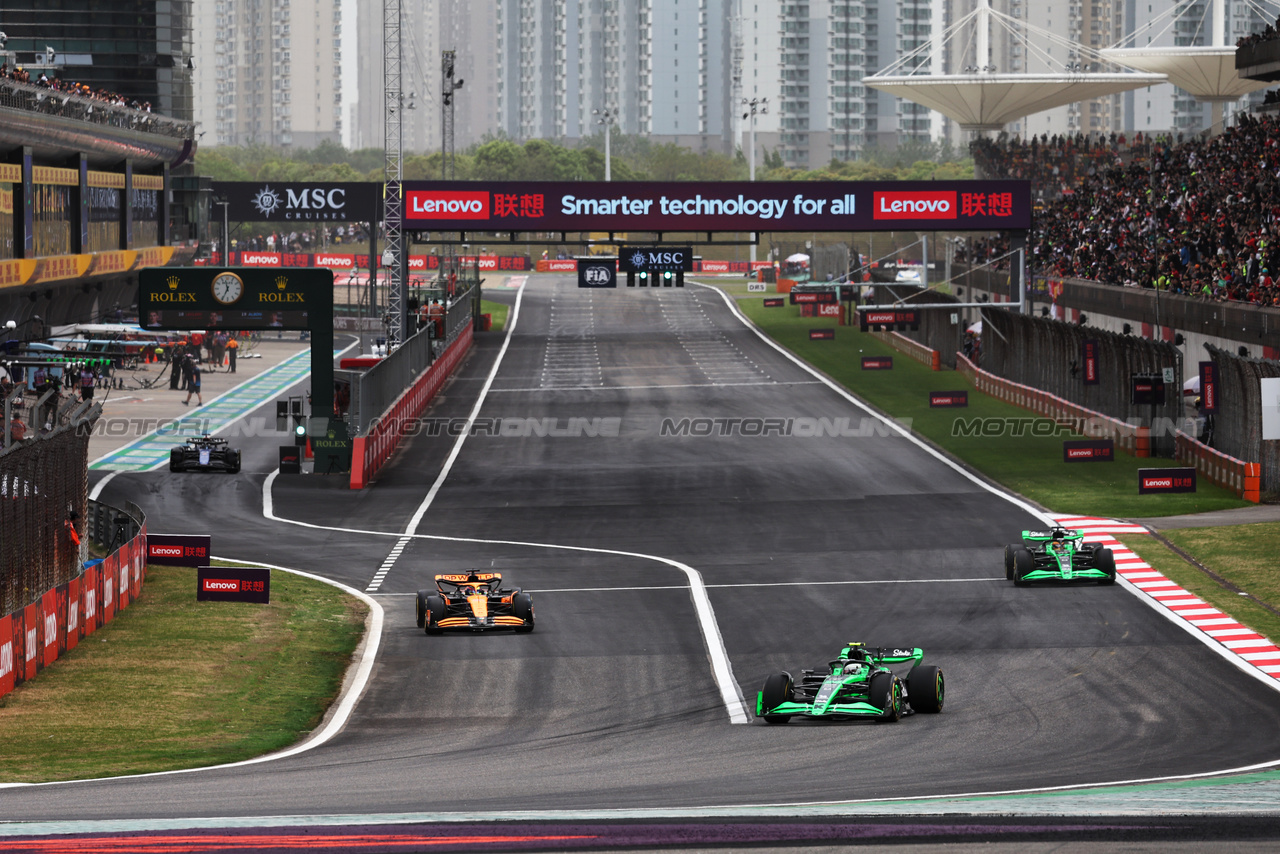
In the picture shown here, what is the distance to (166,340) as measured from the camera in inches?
2795

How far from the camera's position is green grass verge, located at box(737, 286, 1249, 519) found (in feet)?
132

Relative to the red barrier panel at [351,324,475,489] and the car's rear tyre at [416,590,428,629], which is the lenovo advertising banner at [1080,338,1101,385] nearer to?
the red barrier panel at [351,324,475,489]

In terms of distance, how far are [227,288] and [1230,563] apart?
28.0 meters

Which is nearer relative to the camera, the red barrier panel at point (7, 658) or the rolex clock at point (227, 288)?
the red barrier panel at point (7, 658)

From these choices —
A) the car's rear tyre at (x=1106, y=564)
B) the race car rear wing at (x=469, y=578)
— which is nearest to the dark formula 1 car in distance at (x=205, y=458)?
the race car rear wing at (x=469, y=578)

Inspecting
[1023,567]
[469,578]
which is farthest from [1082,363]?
[469,578]

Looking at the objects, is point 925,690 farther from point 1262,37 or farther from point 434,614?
A: point 1262,37

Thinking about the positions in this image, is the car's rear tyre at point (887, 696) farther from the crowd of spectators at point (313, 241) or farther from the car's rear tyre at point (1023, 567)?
the crowd of spectators at point (313, 241)

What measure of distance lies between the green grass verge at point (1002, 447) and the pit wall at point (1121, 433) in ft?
1.11

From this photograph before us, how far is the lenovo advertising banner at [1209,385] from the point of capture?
4212cm

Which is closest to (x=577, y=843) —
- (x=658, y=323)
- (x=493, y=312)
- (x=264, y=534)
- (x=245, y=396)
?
(x=264, y=534)

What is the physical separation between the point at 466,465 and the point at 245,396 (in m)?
24.1

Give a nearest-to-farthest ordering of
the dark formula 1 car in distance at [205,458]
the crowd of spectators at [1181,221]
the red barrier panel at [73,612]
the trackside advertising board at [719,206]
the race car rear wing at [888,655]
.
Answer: the race car rear wing at [888,655], the red barrier panel at [73,612], the dark formula 1 car in distance at [205,458], the crowd of spectators at [1181,221], the trackside advertising board at [719,206]

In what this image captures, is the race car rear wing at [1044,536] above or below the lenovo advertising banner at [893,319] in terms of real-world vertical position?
below
